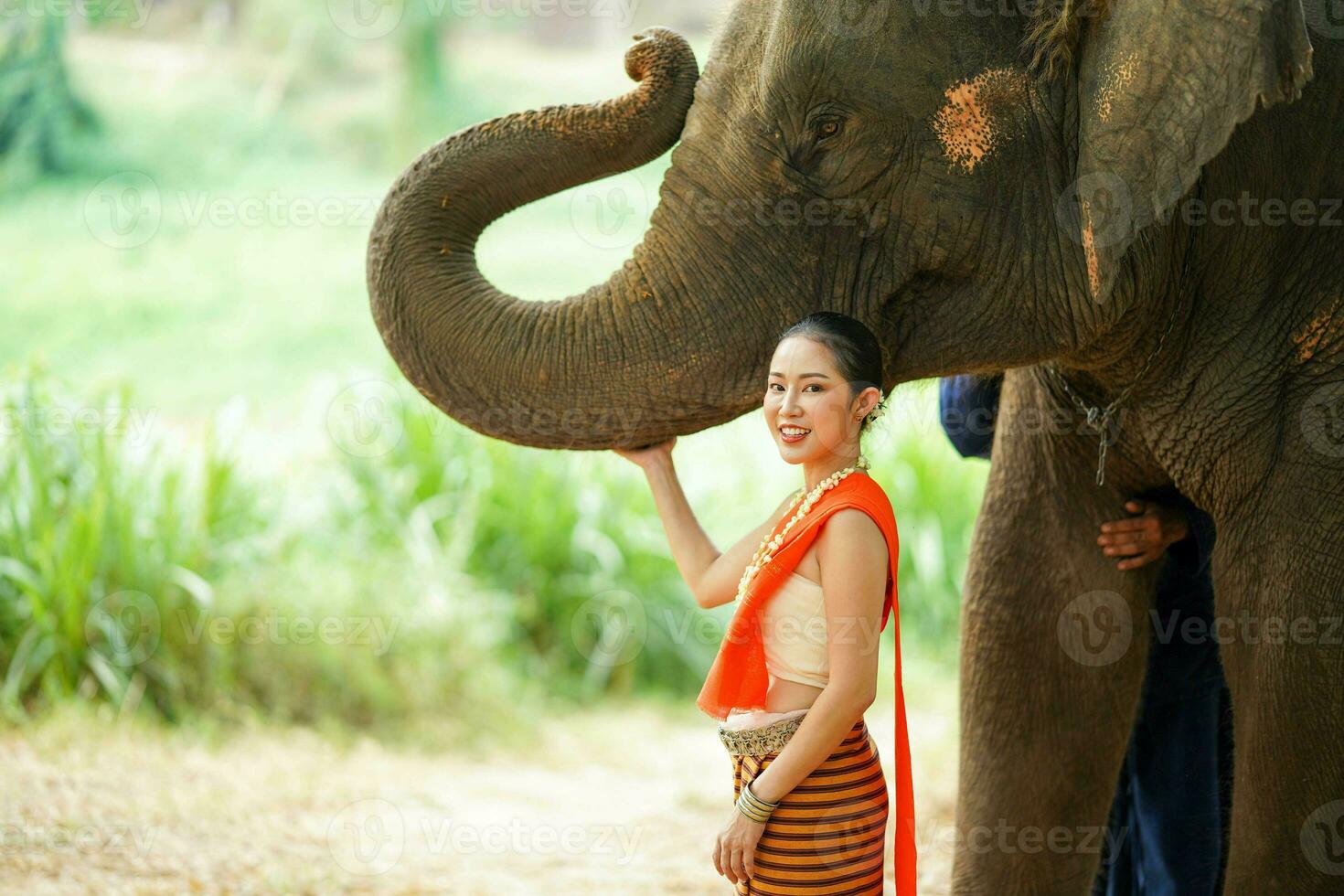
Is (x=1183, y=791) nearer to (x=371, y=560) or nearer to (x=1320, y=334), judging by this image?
(x=1320, y=334)

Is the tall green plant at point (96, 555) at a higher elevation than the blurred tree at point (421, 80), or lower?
lower

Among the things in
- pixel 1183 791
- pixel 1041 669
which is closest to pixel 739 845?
pixel 1041 669

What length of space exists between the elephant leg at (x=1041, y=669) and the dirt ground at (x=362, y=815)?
149cm

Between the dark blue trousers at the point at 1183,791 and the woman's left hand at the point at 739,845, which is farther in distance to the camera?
the dark blue trousers at the point at 1183,791

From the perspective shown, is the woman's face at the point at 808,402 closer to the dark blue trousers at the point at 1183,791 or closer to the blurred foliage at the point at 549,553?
the dark blue trousers at the point at 1183,791

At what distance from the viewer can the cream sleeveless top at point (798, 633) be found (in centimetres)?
217

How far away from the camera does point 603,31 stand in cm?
1641

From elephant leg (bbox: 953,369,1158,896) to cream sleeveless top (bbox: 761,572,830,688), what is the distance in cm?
89

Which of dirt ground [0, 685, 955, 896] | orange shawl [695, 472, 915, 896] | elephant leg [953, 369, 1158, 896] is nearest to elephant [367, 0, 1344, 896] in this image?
orange shawl [695, 472, 915, 896]

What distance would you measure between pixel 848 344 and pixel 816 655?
0.46m

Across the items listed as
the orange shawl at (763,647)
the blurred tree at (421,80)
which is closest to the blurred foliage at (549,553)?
the orange shawl at (763,647)

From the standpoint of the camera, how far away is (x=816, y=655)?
2176mm

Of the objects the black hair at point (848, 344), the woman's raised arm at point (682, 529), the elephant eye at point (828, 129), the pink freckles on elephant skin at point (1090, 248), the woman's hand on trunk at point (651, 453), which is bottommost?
the woman's raised arm at point (682, 529)

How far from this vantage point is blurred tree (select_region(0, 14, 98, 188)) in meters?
12.8
